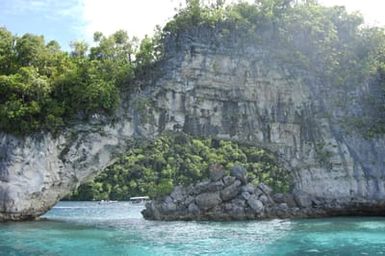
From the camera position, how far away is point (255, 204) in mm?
26812

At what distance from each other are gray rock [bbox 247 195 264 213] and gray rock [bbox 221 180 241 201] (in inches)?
32.6

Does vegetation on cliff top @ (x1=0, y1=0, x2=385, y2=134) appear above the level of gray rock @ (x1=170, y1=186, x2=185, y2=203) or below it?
above

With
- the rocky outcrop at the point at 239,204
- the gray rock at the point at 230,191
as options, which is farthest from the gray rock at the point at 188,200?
the gray rock at the point at 230,191

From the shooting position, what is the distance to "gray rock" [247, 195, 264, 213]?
1051 inches

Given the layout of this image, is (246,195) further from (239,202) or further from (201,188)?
(201,188)

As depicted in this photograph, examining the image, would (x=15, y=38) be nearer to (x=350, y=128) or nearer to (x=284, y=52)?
(x=284, y=52)

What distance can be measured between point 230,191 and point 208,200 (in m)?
1.27

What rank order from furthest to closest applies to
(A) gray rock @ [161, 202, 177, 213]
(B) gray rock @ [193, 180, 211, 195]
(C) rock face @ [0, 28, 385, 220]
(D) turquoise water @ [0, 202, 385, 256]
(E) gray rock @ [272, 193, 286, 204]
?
A: (E) gray rock @ [272, 193, 286, 204] < (B) gray rock @ [193, 180, 211, 195] < (A) gray rock @ [161, 202, 177, 213] < (C) rock face @ [0, 28, 385, 220] < (D) turquoise water @ [0, 202, 385, 256]

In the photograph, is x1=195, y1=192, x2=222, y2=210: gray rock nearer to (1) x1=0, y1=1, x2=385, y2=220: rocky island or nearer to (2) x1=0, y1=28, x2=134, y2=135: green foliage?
(1) x1=0, y1=1, x2=385, y2=220: rocky island

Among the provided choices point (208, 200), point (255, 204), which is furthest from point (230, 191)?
point (255, 204)

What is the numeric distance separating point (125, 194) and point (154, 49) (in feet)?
93.7

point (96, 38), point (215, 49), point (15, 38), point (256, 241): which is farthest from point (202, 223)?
point (15, 38)

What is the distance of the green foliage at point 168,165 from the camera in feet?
159

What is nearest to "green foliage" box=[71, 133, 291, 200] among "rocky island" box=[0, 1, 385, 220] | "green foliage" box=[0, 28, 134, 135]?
"rocky island" box=[0, 1, 385, 220]
